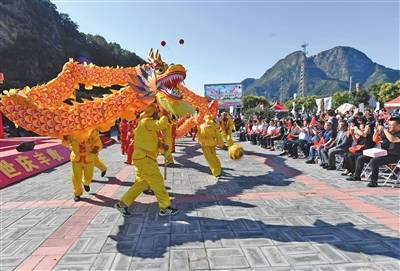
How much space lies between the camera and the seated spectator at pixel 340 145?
8.72 m

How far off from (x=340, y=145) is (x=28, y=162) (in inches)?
349

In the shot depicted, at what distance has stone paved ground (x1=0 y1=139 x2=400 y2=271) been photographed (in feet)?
12.7

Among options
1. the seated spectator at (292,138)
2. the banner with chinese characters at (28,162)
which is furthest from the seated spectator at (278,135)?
the banner with chinese characters at (28,162)

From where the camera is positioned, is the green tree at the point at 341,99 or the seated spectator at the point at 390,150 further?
the green tree at the point at 341,99

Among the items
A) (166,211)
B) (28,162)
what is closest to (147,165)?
(166,211)

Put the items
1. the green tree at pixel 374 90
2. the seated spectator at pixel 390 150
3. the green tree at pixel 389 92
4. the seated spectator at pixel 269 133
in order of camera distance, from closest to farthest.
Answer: the seated spectator at pixel 390 150
the seated spectator at pixel 269 133
the green tree at pixel 389 92
the green tree at pixel 374 90

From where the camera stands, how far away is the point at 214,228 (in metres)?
4.87

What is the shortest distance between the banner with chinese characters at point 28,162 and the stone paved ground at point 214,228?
72 cm

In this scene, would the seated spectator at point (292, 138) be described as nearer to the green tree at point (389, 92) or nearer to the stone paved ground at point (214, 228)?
the stone paved ground at point (214, 228)

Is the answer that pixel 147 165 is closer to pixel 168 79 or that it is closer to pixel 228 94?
pixel 168 79

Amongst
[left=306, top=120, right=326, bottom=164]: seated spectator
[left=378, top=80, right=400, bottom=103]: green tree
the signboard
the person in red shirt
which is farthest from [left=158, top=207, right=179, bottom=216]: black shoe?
[left=378, top=80, right=400, bottom=103]: green tree

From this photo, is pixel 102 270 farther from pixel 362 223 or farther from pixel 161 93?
pixel 362 223

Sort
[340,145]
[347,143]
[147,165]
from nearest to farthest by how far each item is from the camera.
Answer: [147,165]
[347,143]
[340,145]

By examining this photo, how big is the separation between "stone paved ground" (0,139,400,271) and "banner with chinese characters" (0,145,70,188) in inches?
28.5
